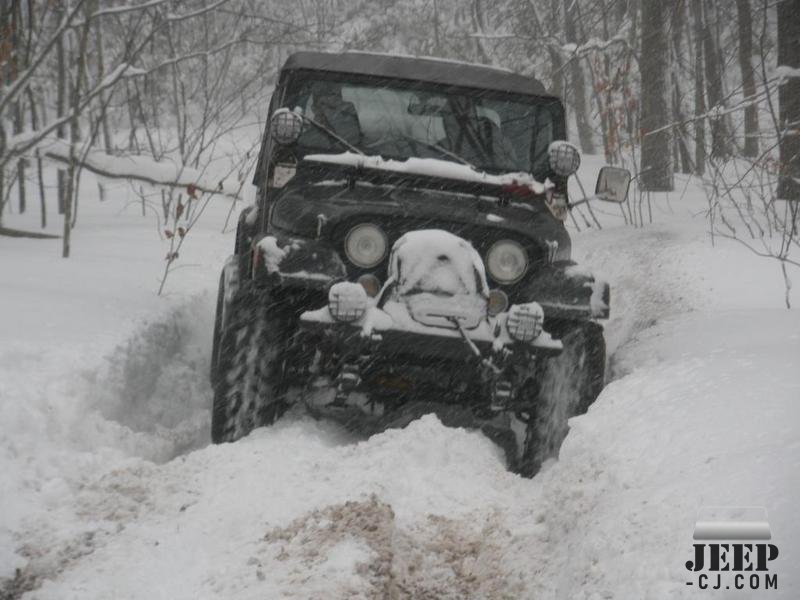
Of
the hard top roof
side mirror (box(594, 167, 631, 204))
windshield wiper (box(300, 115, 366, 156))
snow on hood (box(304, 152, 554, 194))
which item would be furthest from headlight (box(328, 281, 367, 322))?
side mirror (box(594, 167, 631, 204))

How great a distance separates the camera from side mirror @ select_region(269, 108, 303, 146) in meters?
4.46

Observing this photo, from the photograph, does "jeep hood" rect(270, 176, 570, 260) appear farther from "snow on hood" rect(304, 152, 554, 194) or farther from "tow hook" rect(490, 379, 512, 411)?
"tow hook" rect(490, 379, 512, 411)

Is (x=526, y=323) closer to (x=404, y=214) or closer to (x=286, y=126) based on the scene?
(x=404, y=214)

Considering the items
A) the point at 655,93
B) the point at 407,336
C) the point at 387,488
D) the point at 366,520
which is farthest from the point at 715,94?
the point at 366,520

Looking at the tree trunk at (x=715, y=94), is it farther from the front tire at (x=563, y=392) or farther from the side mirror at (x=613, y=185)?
the front tire at (x=563, y=392)

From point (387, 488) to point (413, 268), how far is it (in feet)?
3.41

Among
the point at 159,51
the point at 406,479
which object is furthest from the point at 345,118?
the point at 159,51

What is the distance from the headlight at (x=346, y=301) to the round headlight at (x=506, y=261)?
2.55ft

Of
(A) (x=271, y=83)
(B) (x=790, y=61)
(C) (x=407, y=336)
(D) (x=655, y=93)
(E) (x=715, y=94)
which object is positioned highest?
(E) (x=715, y=94)

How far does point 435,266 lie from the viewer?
13.0 ft

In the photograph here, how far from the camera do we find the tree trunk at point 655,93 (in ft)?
39.6

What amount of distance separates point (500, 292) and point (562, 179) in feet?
3.68

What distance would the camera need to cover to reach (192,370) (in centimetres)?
609

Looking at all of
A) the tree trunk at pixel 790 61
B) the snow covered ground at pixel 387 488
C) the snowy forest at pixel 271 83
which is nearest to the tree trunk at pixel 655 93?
the snowy forest at pixel 271 83
